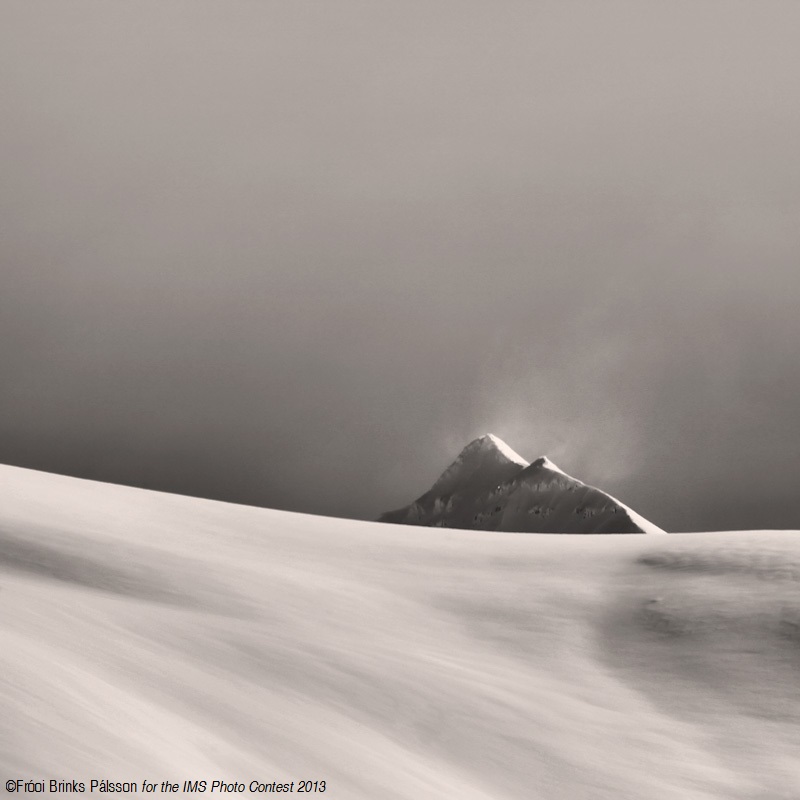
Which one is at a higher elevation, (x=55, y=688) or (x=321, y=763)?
(x=55, y=688)

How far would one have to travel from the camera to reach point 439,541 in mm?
13922

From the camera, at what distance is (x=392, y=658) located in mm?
8438

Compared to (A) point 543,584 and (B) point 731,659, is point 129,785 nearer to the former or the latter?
(B) point 731,659

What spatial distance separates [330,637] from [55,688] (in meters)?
3.47

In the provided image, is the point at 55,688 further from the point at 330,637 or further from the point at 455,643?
the point at 455,643

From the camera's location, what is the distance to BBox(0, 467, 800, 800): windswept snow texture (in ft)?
19.4

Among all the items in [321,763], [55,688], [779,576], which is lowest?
[321,763]

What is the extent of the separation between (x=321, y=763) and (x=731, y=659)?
5098mm

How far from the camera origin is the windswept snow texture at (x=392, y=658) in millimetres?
5926

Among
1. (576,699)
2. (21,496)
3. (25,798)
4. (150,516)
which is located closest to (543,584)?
(576,699)

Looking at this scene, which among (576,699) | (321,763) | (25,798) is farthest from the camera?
(576,699)

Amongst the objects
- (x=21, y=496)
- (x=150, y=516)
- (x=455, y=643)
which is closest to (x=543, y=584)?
(x=455, y=643)

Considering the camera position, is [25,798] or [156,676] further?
[156,676]

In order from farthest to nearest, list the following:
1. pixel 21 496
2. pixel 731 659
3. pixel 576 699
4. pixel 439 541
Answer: pixel 439 541
pixel 21 496
pixel 731 659
pixel 576 699
